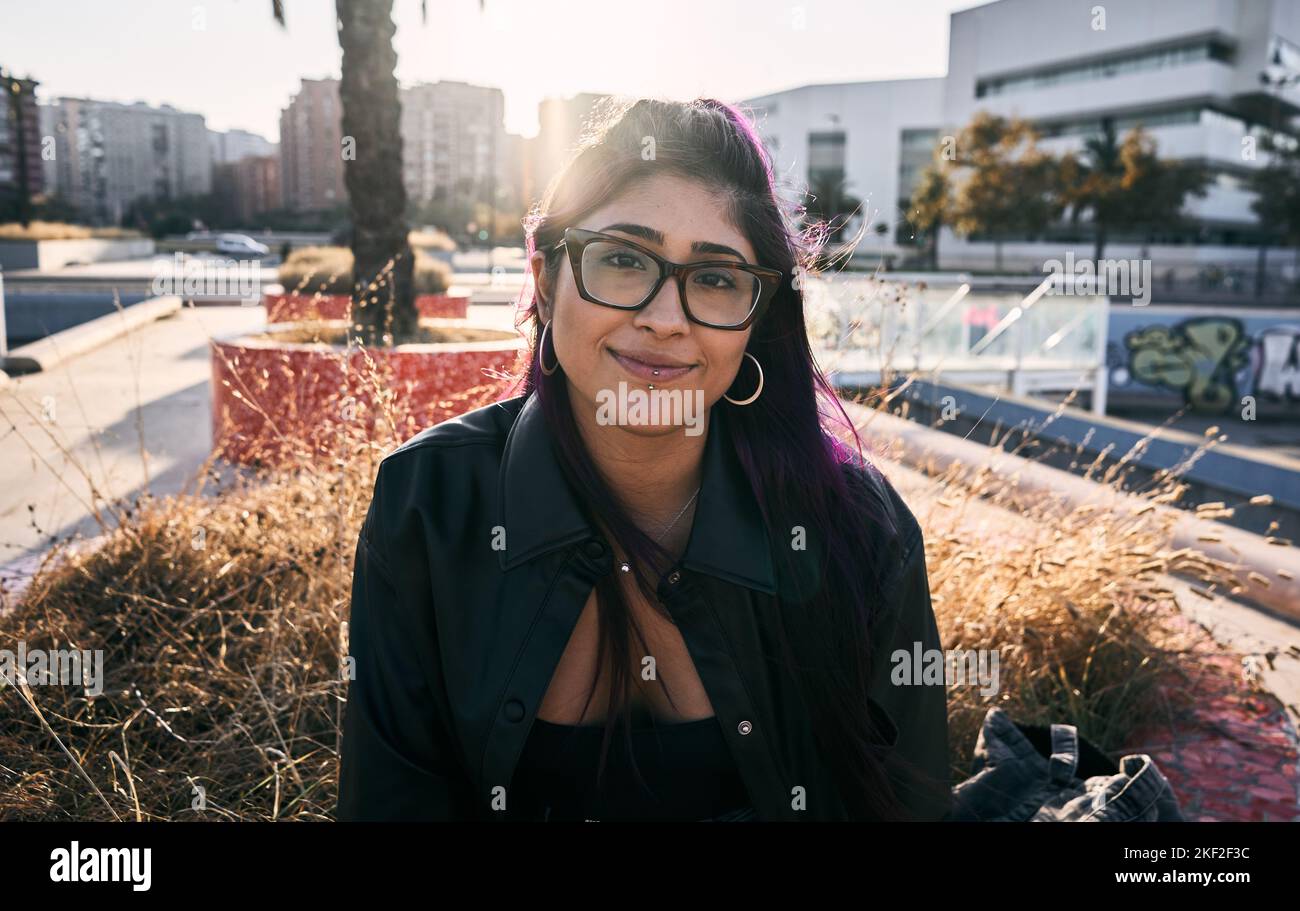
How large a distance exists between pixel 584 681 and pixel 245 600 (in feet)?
6.22

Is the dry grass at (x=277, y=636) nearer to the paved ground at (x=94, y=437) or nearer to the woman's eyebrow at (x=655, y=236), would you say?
the paved ground at (x=94, y=437)

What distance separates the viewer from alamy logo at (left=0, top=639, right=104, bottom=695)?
277 centimetres

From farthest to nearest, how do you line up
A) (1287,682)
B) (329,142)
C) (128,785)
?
(329,142) → (1287,682) → (128,785)

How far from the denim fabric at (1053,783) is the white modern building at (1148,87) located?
37.9 metres

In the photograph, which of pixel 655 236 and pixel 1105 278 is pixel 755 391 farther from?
pixel 1105 278

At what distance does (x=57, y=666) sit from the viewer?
2.95 metres

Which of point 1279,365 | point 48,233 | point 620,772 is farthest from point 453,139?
point 620,772

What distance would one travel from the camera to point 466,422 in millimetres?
1862

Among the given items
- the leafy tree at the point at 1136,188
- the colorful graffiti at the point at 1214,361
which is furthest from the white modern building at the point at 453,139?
the colorful graffiti at the point at 1214,361

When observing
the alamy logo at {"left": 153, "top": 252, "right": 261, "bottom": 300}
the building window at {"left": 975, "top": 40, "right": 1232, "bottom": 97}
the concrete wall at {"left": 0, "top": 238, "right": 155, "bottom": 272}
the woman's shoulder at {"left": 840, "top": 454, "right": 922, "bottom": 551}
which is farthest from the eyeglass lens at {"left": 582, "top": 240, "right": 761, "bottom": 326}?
the building window at {"left": 975, "top": 40, "right": 1232, "bottom": 97}

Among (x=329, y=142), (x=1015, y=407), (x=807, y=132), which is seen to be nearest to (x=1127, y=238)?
(x=807, y=132)

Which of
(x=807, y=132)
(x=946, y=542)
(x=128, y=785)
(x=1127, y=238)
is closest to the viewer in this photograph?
(x=128, y=785)

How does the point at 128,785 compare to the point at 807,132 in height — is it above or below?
below
